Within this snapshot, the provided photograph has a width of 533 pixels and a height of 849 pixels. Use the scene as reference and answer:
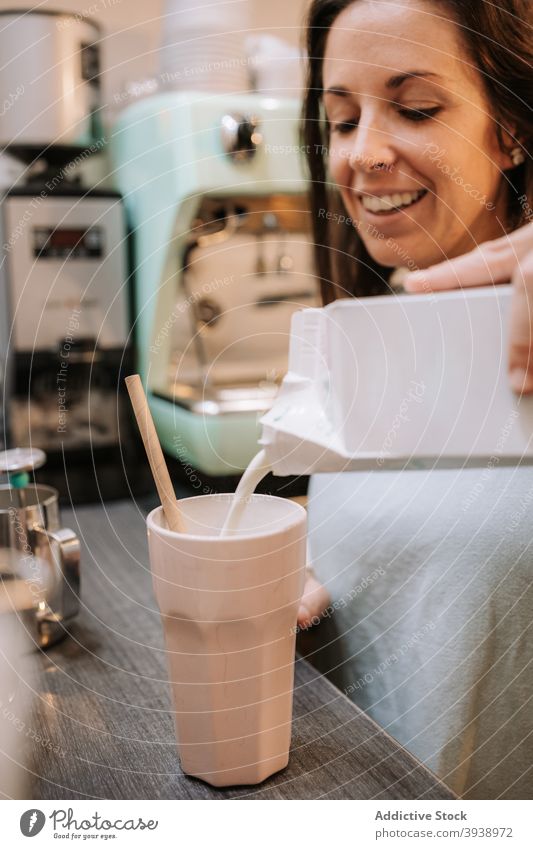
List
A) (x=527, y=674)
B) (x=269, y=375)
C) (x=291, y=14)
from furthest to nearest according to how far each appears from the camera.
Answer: (x=269, y=375) → (x=291, y=14) → (x=527, y=674)

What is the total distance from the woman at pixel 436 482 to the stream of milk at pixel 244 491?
0.15m

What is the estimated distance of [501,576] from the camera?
0.45 meters

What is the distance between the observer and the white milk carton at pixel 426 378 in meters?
0.31

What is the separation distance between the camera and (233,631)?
1.05ft

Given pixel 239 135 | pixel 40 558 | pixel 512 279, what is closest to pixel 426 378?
pixel 512 279

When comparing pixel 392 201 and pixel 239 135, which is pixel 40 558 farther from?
pixel 239 135

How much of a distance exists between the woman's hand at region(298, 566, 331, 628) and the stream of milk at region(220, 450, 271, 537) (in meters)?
0.17

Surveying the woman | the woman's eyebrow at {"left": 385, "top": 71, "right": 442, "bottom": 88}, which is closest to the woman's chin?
the woman

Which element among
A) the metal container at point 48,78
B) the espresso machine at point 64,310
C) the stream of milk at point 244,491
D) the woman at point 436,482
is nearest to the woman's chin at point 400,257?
the woman at point 436,482

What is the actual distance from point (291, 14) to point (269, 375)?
40 cm

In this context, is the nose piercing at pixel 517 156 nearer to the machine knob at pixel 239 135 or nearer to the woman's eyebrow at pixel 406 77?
the woman's eyebrow at pixel 406 77

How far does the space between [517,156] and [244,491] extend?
0.90ft
